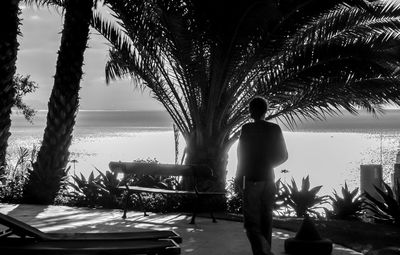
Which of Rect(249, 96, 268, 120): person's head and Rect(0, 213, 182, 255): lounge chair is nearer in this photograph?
Rect(0, 213, 182, 255): lounge chair

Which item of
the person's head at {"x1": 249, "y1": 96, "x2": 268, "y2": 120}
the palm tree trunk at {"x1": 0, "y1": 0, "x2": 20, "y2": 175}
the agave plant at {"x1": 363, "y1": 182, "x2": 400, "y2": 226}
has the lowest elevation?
the agave plant at {"x1": 363, "y1": 182, "x2": 400, "y2": 226}

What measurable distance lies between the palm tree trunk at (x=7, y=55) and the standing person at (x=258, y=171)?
6494 mm

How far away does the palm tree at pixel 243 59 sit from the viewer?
10.3m

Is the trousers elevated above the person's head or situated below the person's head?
below

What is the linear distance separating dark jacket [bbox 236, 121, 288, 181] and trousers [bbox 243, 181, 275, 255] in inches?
3.4

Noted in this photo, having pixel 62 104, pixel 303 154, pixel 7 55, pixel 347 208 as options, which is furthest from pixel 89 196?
pixel 303 154

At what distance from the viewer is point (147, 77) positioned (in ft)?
38.8

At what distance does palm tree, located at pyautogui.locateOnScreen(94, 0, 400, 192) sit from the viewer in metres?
10.3

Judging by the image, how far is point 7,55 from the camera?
11.3 meters

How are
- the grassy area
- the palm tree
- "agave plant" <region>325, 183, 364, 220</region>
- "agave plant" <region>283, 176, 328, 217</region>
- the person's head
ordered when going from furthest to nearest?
1. "agave plant" <region>283, 176, 328, 217</region>
2. "agave plant" <region>325, 183, 364, 220</region>
3. the palm tree
4. the grassy area
5. the person's head

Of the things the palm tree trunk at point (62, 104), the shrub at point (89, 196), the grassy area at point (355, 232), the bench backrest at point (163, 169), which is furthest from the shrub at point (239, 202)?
the palm tree trunk at point (62, 104)

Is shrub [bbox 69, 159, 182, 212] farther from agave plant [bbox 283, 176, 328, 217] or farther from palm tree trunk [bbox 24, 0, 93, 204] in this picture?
agave plant [bbox 283, 176, 328, 217]

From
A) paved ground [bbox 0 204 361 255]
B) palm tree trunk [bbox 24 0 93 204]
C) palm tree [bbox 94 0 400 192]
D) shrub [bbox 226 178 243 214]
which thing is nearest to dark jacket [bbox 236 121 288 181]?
paved ground [bbox 0 204 361 255]

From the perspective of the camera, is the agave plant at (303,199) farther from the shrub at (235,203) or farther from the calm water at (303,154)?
the calm water at (303,154)
